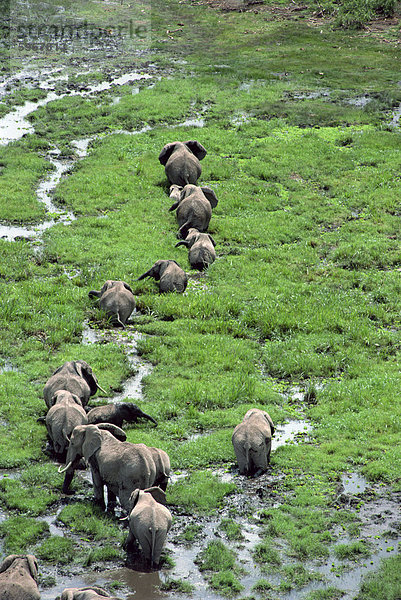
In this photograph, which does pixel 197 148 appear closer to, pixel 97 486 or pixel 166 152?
pixel 166 152

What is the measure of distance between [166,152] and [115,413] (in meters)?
12.6

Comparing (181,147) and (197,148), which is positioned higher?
(181,147)

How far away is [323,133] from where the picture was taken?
26.8 m

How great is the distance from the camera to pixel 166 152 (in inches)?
915

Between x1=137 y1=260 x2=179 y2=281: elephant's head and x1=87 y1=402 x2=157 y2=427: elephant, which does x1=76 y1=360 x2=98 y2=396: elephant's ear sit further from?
x1=137 y1=260 x2=179 y2=281: elephant's head

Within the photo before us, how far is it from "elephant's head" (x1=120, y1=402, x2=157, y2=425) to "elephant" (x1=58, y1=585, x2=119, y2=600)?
384 centimetres

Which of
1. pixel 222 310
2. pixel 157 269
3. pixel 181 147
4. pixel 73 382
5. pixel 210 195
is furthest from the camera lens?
pixel 181 147

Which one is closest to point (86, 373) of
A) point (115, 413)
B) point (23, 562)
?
point (115, 413)

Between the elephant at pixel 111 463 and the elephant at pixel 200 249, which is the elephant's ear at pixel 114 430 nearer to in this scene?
the elephant at pixel 111 463

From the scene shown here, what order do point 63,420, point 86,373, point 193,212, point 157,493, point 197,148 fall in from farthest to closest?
1. point 197,148
2. point 193,212
3. point 86,373
4. point 63,420
5. point 157,493

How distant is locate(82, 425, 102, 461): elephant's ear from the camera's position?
10602 mm

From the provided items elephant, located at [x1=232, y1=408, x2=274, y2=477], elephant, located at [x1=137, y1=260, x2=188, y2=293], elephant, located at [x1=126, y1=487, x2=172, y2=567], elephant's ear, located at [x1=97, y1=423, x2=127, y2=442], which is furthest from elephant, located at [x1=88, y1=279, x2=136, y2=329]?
elephant, located at [x1=126, y1=487, x2=172, y2=567]

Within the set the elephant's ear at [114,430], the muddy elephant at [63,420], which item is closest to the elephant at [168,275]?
the muddy elephant at [63,420]

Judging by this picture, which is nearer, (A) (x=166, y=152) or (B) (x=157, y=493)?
(B) (x=157, y=493)
